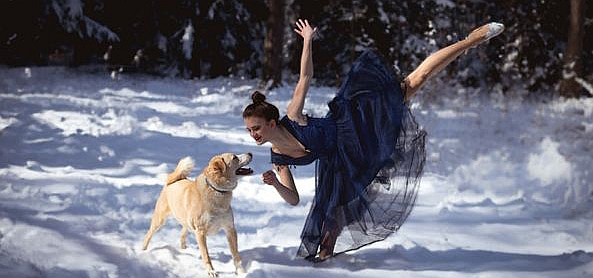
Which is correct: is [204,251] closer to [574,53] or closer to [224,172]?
[224,172]

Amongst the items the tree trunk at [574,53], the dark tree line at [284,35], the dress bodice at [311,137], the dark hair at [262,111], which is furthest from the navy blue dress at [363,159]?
the dark tree line at [284,35]

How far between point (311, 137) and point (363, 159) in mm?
375

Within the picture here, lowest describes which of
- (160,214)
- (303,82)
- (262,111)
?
(160,214)

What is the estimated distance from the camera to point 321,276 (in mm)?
3338

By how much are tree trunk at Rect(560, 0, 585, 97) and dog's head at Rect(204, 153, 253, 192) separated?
455 inches

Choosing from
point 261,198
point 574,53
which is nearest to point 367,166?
point 261,198

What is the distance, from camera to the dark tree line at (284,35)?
17234mm

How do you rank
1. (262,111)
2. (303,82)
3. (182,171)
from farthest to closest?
(182,171), (303,82), (262,111)

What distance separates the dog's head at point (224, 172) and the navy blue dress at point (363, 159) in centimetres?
26

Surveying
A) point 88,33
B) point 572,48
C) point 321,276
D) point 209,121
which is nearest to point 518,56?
point 572,48

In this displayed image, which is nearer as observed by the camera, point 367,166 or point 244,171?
point 244,171

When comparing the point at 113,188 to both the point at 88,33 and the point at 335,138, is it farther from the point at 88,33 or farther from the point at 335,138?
the point at 88,33

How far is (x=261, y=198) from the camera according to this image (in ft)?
17.7

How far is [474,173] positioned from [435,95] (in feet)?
20.2
